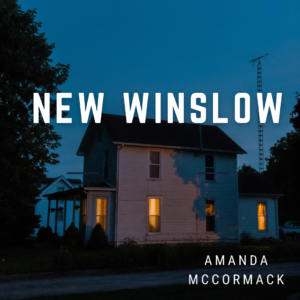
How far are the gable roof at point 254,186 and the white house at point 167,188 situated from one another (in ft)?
0.27

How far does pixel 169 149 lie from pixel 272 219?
9192mm

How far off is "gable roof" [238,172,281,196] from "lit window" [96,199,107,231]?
9476 mm

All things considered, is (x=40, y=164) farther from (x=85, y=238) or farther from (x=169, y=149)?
(x=169, y=149)

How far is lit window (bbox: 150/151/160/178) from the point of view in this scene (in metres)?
24.6

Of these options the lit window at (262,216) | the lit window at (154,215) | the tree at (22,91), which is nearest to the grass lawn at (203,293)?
the tree at (22,91)

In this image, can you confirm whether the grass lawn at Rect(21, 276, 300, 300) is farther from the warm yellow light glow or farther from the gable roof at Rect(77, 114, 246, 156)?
the warm yellow light glow

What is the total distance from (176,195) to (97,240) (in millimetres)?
5898

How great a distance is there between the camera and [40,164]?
19.2 metres

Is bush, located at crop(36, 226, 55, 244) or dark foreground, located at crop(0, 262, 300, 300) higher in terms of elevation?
bush, located at crop(36, 226, 55, 244)

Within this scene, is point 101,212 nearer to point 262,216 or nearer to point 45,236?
point 45,236

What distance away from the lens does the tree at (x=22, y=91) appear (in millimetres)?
17953

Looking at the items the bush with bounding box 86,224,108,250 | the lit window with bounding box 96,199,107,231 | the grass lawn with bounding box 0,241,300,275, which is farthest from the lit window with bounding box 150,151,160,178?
the grass lawn with bounding box 0,241,300,275

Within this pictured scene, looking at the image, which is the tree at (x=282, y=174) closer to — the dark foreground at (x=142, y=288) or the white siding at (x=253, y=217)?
the white siding at (x=253, y=217)

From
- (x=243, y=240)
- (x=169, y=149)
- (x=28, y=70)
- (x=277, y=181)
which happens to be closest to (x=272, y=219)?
(x=243, y=240)
